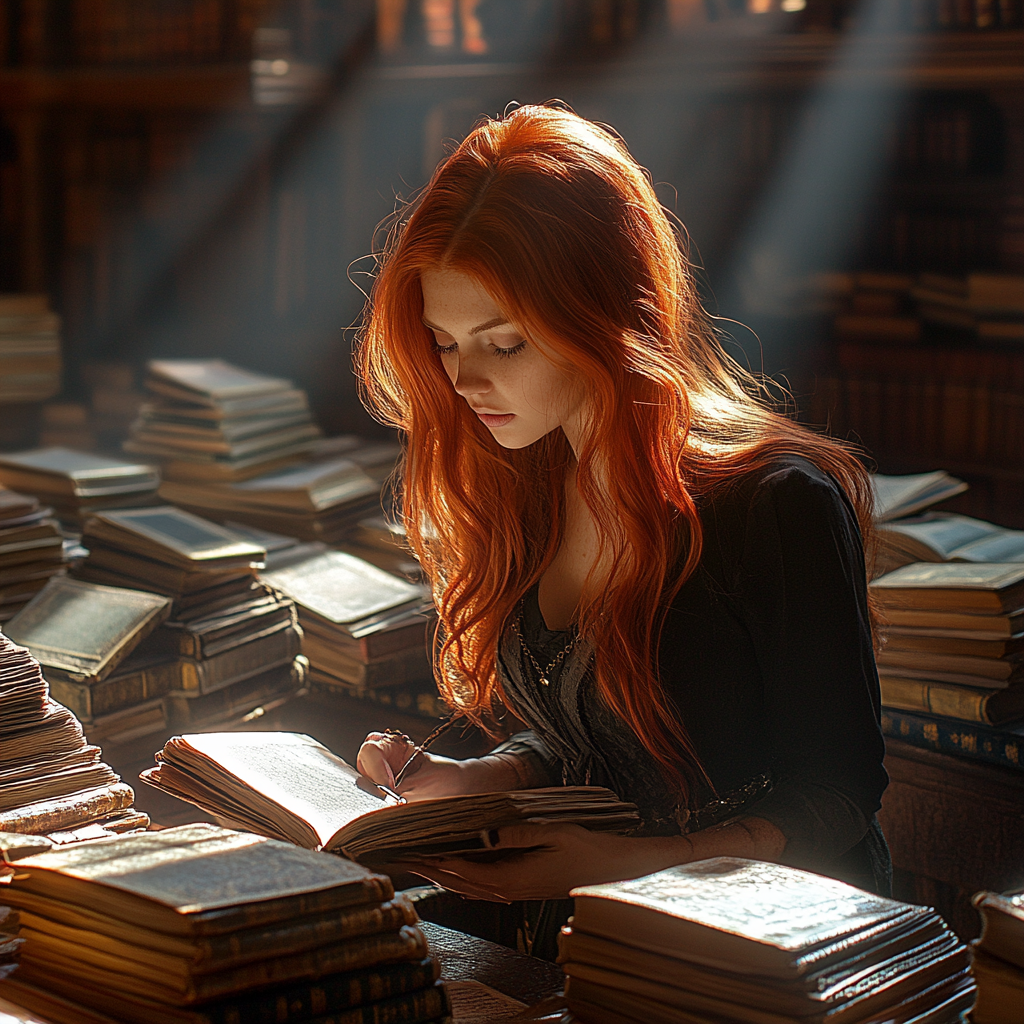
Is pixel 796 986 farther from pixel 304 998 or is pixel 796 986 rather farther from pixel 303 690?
pixel 303 690

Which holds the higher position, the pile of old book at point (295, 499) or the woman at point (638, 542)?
the woman at point (638, 542)

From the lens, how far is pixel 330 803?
136 cm

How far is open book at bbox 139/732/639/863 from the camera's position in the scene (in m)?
1.15

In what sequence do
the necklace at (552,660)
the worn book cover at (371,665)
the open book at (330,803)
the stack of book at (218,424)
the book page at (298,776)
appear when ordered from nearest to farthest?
the open book at (330,803)
the book page at (298,776)
the necklace at (552,660)
the worn book cover at (371,665)
the stack of book at (218,424)

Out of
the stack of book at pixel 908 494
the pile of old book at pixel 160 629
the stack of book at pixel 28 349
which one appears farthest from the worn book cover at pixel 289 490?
the stack of book at pixel 908 494

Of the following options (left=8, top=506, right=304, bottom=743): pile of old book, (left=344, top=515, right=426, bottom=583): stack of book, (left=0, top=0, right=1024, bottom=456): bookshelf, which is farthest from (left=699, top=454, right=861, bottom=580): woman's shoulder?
(left=0, top=0, right=1024, bottom=456): bookshelf

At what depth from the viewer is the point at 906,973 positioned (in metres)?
0.93

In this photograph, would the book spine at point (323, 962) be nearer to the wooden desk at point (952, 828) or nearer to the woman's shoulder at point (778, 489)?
the woman's shoulder at point (778, 489)

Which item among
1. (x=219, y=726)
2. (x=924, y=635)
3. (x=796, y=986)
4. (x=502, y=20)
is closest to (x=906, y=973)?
(x=796, y=986)

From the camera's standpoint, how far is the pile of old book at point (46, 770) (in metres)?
1.40

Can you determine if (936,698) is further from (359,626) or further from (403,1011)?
(403,1011)

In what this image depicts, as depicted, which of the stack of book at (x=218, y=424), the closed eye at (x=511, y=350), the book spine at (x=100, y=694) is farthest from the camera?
the stack of book at (x=218, y=424)

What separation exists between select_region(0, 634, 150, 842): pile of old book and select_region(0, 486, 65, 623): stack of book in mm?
847

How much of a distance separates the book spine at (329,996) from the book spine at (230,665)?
1187 millimetres
